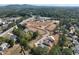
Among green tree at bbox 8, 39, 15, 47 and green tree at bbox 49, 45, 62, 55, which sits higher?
green tree at bbox 8, 39, 15, 47

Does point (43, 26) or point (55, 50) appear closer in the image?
point (55, 50)

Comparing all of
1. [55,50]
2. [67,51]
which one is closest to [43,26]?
[55,50]

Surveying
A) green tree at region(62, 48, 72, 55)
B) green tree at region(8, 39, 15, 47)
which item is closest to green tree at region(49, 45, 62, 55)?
green tree at region(62, 48, 72, 55)

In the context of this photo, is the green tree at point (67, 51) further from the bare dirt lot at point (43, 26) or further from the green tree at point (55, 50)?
the bare dirt lot at point (43, 26)

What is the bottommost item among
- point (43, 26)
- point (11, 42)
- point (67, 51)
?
point (67, 51)

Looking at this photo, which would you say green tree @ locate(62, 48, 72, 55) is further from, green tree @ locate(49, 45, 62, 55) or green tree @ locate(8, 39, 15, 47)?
green tree @ locate(8, 39, 15, 47)

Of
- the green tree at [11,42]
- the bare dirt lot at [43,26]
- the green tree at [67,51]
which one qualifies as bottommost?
the green tree at [67,51]

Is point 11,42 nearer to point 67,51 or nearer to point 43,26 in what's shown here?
point 43,26

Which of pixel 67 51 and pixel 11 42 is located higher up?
pixel 11 42

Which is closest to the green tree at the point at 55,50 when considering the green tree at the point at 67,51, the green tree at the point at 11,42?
the green tree at the point at 67,51

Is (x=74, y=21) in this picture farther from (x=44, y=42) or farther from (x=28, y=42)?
(x=28, y=42)
